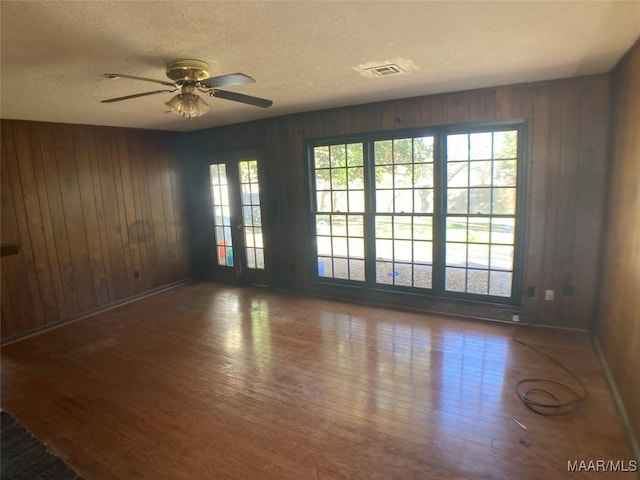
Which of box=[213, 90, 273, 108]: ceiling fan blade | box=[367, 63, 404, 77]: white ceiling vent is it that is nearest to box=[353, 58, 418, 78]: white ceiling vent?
box=[367, 63, 404, 77]: white ceiling vent

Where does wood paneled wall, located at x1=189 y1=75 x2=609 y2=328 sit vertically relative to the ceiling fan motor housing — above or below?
below

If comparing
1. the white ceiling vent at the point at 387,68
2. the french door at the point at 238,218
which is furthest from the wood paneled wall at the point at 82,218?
the white ceiling vent at the point at 387,68

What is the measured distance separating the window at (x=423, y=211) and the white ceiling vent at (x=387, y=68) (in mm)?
→ 1221

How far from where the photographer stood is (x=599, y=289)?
3.38m

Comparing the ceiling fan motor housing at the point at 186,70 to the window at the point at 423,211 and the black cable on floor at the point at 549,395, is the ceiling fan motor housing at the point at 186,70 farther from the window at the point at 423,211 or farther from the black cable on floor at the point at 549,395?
the black cable on floor at the point at 549,395

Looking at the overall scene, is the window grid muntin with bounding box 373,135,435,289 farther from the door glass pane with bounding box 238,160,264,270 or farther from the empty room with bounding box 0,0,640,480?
the door glass pane with bounding box 238,160,264,270

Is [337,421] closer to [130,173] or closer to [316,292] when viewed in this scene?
[316,292]

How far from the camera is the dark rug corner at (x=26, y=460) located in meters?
2.11

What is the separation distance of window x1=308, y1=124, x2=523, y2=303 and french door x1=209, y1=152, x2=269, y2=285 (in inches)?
40.0

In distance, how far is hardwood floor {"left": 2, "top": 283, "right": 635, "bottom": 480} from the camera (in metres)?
2.11

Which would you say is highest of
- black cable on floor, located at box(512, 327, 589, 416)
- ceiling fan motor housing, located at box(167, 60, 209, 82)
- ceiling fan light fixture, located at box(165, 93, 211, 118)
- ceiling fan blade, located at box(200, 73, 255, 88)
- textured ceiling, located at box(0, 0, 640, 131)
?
textured ceiling, located at box(0, 0, 640, 131)

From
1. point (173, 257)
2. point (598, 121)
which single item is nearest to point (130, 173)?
point (173, 257)

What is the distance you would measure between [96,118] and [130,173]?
1.09 metres

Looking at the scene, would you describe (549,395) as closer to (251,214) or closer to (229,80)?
(229,80)
